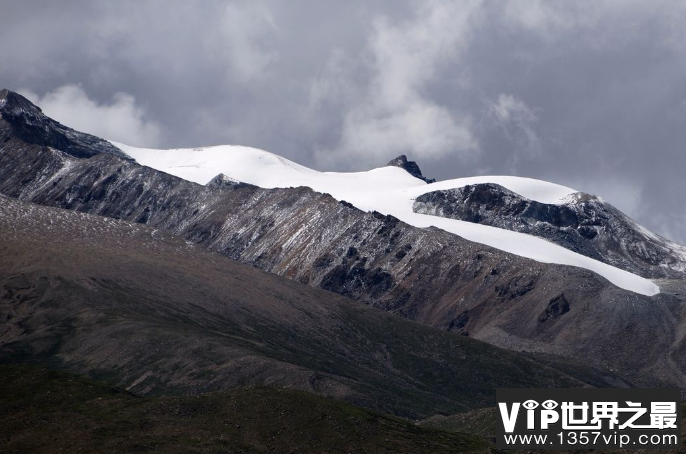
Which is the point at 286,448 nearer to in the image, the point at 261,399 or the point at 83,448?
the point at 261,399

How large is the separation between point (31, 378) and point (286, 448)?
34.2 m

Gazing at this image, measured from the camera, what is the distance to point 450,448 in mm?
125625

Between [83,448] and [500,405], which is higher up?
[500,405]

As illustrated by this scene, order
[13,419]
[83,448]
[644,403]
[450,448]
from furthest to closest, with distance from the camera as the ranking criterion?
[450,448] → [13,419] → [83,448] → [644,403]

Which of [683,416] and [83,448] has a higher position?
[683,416]

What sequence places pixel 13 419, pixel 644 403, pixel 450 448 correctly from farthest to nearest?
1. pixel 450 448
2. pixel 13 419
3. pixel 644 403

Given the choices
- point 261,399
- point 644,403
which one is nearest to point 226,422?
point 261,399

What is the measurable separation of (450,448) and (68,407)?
41568 mm

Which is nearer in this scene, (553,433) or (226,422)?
(553,433)

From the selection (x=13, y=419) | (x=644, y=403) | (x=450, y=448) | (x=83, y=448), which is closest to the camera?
(x=644, y=403)

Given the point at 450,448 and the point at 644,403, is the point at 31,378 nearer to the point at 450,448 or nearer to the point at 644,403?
the point at 450,448

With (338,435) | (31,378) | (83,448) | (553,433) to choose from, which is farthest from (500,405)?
(31,378)

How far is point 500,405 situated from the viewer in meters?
103

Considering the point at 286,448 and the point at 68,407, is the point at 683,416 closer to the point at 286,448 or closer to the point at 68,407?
the point at 286,448
